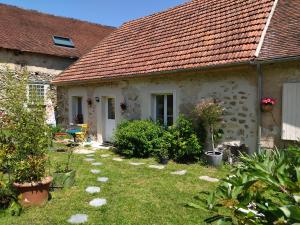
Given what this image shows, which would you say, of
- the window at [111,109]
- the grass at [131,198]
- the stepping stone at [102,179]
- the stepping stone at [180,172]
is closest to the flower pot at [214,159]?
the grass at [131,198]

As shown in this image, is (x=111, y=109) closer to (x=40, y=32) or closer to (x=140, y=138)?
(x=140, y=138)

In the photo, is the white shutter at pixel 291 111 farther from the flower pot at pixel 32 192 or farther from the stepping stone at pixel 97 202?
the flower pot at pixel 32 192

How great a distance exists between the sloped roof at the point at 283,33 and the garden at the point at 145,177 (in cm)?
203

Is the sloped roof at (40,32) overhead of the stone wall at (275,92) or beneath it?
overhead

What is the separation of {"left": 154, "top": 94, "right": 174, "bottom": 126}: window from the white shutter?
3.69 meters

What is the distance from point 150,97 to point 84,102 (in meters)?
4.13

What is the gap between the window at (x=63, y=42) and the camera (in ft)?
54.3

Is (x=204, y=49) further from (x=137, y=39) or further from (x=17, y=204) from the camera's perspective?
(x=17, y=204)

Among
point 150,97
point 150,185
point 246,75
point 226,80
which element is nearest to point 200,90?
point 226,80

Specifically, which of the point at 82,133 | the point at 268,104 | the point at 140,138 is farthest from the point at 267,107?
the point at 82,133

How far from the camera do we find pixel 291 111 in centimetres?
685

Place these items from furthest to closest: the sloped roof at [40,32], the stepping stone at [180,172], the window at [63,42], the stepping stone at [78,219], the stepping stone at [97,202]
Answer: the window at [63,42], the sloped roof at [40,32], the stepping stone at [180,172], the stepping stone at [97,202], the stepping stone at [78,219]

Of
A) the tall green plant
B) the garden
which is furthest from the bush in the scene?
the tall green plant

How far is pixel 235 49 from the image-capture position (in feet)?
26.0
